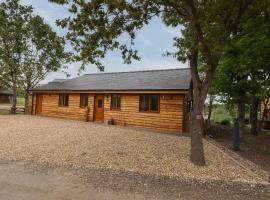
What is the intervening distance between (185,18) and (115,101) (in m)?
11.0

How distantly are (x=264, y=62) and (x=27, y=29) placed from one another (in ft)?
77.3

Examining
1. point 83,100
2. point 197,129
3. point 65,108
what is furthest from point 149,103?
point 197,129

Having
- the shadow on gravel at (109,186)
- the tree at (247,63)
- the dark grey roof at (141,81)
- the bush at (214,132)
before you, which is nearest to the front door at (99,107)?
the dark grey roof at (141,81)

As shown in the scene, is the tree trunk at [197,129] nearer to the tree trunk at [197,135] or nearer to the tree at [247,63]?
A: the tree trunk at [197,135]

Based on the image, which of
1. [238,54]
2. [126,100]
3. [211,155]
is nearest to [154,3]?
[211,155]

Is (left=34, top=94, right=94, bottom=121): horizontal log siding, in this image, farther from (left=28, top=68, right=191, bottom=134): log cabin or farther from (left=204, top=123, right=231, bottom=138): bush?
(left=204, top=123, right=231, bottom=138): bush

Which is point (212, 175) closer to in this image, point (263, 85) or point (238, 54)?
point (238, 54)

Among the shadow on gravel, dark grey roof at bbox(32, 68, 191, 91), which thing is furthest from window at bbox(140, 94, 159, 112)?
the shadow on gravel

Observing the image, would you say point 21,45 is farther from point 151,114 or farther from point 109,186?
point 109,186

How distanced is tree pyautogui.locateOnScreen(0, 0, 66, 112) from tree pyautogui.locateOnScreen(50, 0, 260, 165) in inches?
737

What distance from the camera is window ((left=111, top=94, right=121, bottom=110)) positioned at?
702 inches

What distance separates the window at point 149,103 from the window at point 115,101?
6.83ft

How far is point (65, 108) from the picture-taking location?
820 inches

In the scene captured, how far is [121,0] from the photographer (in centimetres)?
724
